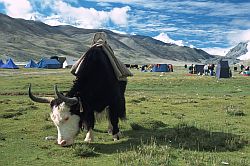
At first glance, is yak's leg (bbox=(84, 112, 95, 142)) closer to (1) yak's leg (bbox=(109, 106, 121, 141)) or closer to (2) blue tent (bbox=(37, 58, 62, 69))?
(1) yak's leg (bbox=(109, 106, 121, 141))

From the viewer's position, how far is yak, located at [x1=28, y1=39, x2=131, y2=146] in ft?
29.6

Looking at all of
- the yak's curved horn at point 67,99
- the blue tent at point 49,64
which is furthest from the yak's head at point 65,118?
the blue tent at point 49,64

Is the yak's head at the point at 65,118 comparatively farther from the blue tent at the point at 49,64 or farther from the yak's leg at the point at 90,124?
the blue tent at the point at 49,64

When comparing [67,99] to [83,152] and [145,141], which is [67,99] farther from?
[145,141]

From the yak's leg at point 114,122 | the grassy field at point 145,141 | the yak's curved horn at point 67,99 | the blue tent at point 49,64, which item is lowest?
the grassy field at point 145,141

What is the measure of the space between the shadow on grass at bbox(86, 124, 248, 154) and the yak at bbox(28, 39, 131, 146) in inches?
26.5

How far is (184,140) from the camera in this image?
1026cm

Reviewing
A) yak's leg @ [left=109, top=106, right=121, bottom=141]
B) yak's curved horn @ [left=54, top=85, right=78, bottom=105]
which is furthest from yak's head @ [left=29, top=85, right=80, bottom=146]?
yak's leg @ [left=109, top=106, right=121, bottom=141]

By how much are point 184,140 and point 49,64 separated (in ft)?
249

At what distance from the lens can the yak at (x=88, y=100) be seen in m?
9.01

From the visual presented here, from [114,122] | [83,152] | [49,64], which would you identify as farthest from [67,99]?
[49,64]

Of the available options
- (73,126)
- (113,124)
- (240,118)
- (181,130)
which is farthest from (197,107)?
Result: (73,126)

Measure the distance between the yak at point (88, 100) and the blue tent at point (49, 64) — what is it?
73027mm

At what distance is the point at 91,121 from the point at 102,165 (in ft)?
7.80
